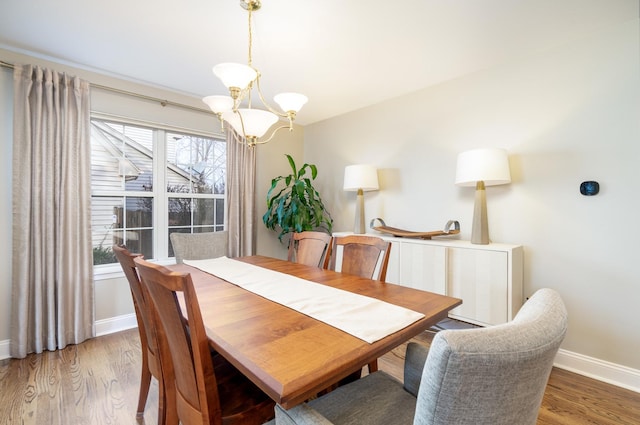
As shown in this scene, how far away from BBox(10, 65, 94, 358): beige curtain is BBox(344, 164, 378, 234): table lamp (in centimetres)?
253

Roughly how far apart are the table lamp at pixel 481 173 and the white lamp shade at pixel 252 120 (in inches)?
61.9

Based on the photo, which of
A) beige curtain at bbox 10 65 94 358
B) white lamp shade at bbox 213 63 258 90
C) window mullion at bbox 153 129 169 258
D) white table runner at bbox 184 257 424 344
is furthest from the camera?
window mullion at bbox 153 129 169 258

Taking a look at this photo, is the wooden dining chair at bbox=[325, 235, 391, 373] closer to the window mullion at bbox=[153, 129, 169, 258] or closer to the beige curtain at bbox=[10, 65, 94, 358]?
the window mullion at bbox=[153, 129, 169, 258]

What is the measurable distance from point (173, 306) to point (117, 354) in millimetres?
2016

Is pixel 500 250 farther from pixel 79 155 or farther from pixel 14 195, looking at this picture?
pixel 14 195

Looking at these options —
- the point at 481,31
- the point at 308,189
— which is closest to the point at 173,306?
the point at 481,31

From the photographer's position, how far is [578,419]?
1.66 metres

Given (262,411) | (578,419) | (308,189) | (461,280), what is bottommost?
(578,419)

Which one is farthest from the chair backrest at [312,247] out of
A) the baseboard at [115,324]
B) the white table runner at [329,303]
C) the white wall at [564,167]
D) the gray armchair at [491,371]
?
the baseboard at [115,324]

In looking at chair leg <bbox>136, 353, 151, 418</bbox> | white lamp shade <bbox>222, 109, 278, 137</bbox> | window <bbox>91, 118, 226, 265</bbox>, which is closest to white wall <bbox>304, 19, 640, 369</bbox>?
white lamp shade <bbox>222, 109, 278, 137</bbox>

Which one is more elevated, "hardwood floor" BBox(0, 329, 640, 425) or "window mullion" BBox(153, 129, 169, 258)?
"window mullion" BBox(153, 129, 169, 258)

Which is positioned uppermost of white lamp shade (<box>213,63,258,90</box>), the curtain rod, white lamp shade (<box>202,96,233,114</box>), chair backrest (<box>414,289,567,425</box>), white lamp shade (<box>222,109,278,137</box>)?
the curtain rod

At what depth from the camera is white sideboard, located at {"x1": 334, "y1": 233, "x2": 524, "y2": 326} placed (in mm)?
2182

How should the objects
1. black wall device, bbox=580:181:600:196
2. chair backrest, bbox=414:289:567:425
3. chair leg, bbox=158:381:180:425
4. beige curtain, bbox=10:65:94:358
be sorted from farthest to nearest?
beige curtain, bbox=10:65:94:358, black wall device, bbox=580:181:600:196, chair leg, bbox=158:381:180:425, chair backrest, bbox=414:289:567:425
